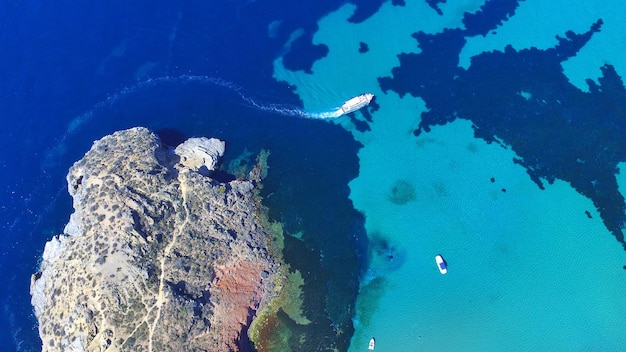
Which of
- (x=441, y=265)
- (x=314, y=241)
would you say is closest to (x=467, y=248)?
(x=441, y=265)

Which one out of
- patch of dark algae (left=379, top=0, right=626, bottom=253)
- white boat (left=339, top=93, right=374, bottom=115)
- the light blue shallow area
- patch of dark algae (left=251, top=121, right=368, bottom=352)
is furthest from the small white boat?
white boat (left=339, top=93, right=374, bottom=115)

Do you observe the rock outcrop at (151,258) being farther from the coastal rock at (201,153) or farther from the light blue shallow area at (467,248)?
the light blue shallow area at (467,248)

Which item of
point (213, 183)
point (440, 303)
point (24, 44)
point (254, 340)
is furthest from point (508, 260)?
point (24, 44)

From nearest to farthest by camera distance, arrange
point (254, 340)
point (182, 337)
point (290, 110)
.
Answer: point (182, 337)
point (254, 340)
point (290, 110)

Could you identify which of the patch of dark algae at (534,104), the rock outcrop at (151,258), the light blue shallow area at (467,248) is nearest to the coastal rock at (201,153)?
the rock outcrop at (151,258)

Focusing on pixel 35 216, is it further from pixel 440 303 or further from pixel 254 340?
pixel 440 303

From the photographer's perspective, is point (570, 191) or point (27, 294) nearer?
point (27, 294)

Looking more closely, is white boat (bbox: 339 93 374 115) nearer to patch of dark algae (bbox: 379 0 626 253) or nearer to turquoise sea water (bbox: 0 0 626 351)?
turquoise sea water (bbox: 0 0 626 351)
